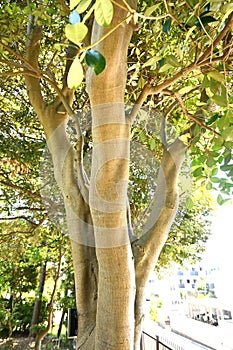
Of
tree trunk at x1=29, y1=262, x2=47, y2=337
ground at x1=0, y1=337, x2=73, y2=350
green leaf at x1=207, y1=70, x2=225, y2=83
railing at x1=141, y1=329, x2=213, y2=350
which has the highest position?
green leaf at x1=207, y1=70, x2=225, y2=83

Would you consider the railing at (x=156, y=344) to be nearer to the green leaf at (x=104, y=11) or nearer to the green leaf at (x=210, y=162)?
the green leaf at (x=210, y=162)

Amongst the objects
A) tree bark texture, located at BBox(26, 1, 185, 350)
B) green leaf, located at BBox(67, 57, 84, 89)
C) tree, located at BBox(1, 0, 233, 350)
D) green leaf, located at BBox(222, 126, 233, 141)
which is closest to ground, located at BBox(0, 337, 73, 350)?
tree bark texture, located at BBox(26, 1, 185, 350)

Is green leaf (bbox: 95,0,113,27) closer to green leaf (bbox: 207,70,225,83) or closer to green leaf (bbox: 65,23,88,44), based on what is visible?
green leaf (bbox: 65,23,88,44)

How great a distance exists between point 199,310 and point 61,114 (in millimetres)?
7356

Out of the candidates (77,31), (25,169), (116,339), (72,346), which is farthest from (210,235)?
(77,31)

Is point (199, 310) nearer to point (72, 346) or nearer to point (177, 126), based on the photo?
point (72, 346)

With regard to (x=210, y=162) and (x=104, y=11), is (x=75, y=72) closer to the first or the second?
(x=104, y=11)

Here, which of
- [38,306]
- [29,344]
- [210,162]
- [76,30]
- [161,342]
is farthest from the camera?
[38,306]

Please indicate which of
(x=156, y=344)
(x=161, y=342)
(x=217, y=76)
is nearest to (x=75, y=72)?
(x=217, y=76)

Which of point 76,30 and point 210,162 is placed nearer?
point 76,30

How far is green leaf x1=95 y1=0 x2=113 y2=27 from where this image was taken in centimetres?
59

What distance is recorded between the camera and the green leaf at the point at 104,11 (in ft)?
1.93

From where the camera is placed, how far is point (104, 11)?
60cm

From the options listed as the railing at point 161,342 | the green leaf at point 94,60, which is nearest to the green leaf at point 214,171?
the green leaf at point 94,60
